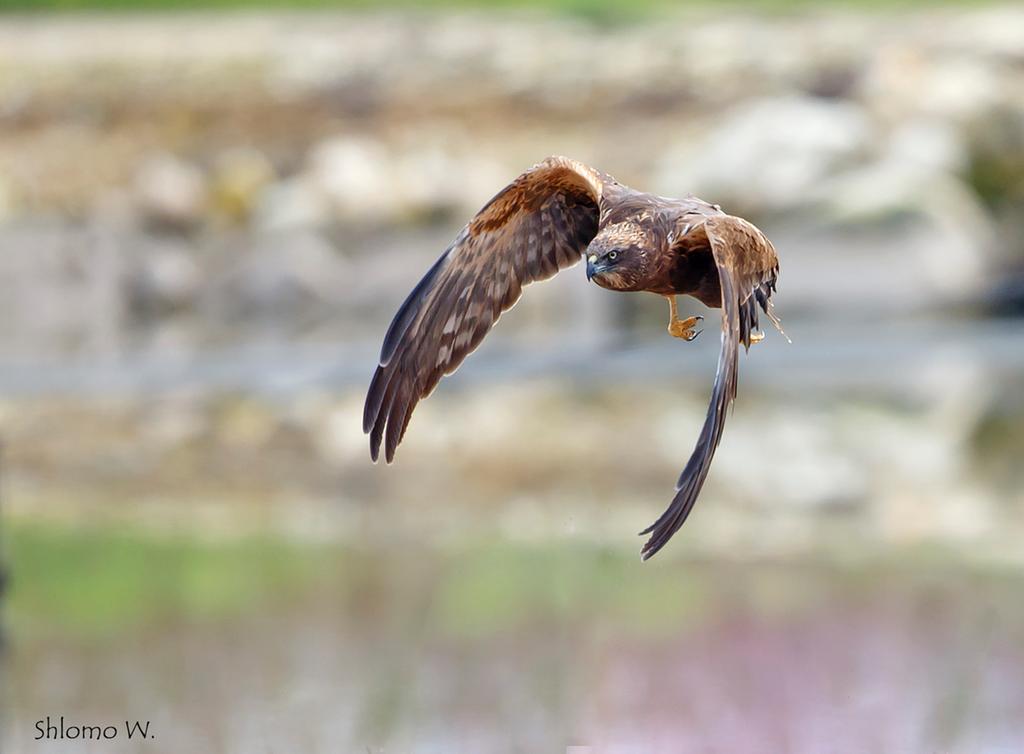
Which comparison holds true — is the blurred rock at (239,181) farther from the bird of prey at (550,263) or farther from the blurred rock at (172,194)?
the bird of prey at (550,263)

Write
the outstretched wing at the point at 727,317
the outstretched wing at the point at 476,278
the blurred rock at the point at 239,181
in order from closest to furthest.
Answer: the outstretched wing at the point at 727,317
the outstretched wing at the point at 476,278
the blurred rock at the point at 239,181

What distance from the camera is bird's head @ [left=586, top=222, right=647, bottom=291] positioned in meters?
5.06

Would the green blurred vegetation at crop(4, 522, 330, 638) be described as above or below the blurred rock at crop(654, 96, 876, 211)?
below

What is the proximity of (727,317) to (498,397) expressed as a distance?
437 inches

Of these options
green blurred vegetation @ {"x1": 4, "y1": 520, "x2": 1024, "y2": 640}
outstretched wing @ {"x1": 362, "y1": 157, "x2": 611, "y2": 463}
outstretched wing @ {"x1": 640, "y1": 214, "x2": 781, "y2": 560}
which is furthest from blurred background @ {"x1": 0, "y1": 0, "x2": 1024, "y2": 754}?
outstretched wing @ {"x1": 640, "y1": 214, "x2": 781, "y2": 560}

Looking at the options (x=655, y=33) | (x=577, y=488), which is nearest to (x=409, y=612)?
(x=577, y=488)

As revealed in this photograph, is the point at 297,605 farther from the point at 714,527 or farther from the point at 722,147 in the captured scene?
the point at 722,147

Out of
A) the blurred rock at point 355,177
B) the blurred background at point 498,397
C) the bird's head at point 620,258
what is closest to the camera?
the bird's head at point 620,258

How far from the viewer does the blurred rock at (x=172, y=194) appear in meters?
21.0

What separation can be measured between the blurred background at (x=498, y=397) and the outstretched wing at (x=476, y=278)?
4.37 ft

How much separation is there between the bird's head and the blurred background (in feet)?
5.72

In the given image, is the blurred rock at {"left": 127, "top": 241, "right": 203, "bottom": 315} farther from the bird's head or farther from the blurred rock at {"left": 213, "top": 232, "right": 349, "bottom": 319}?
the bird's head

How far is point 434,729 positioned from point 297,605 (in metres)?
2.82

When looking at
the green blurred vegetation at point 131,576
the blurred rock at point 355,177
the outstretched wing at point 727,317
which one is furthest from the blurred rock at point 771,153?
the outstretched wing at point 727,317
